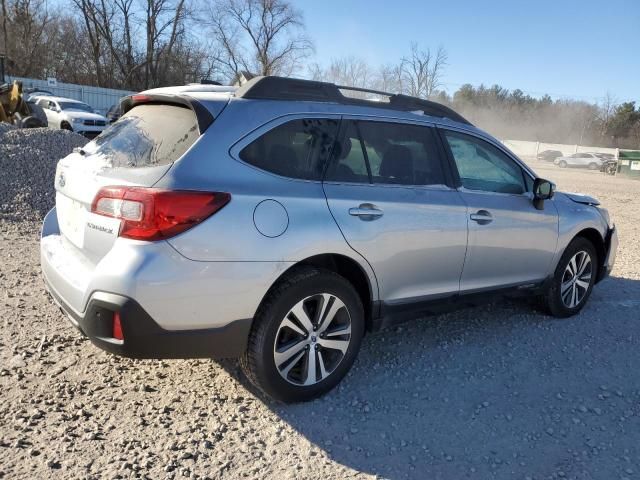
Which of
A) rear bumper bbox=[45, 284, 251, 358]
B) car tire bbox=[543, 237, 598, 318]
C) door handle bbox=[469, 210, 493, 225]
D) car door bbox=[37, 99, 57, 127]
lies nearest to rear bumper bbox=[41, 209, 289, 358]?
rear bumper bbox=[45, 284, 251, 358]

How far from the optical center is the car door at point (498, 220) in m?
4.04

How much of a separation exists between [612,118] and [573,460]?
90.8 metres

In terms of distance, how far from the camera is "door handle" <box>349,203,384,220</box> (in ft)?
10.7

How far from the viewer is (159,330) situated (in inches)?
107

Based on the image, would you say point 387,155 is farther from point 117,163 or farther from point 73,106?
point 73,106

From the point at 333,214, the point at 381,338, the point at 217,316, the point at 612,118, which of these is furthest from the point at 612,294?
the point at 612,118

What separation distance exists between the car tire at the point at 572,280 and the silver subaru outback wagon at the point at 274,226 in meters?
0.83

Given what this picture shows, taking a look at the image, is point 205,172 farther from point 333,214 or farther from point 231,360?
point 231,360

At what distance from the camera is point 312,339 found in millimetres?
3242

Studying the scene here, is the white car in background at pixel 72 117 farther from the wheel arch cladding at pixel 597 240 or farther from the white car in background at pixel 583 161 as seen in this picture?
the white car in background at pixel 583 161

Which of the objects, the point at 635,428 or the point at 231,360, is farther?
the point at 231,360

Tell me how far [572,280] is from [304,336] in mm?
3016

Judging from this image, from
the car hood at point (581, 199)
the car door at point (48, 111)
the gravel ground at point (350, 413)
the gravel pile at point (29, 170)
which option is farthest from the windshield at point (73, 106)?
the car hood at point (581, 199)

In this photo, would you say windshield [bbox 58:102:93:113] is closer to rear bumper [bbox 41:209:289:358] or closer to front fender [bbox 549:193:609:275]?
front fender [bbox 549:193:609:275]
